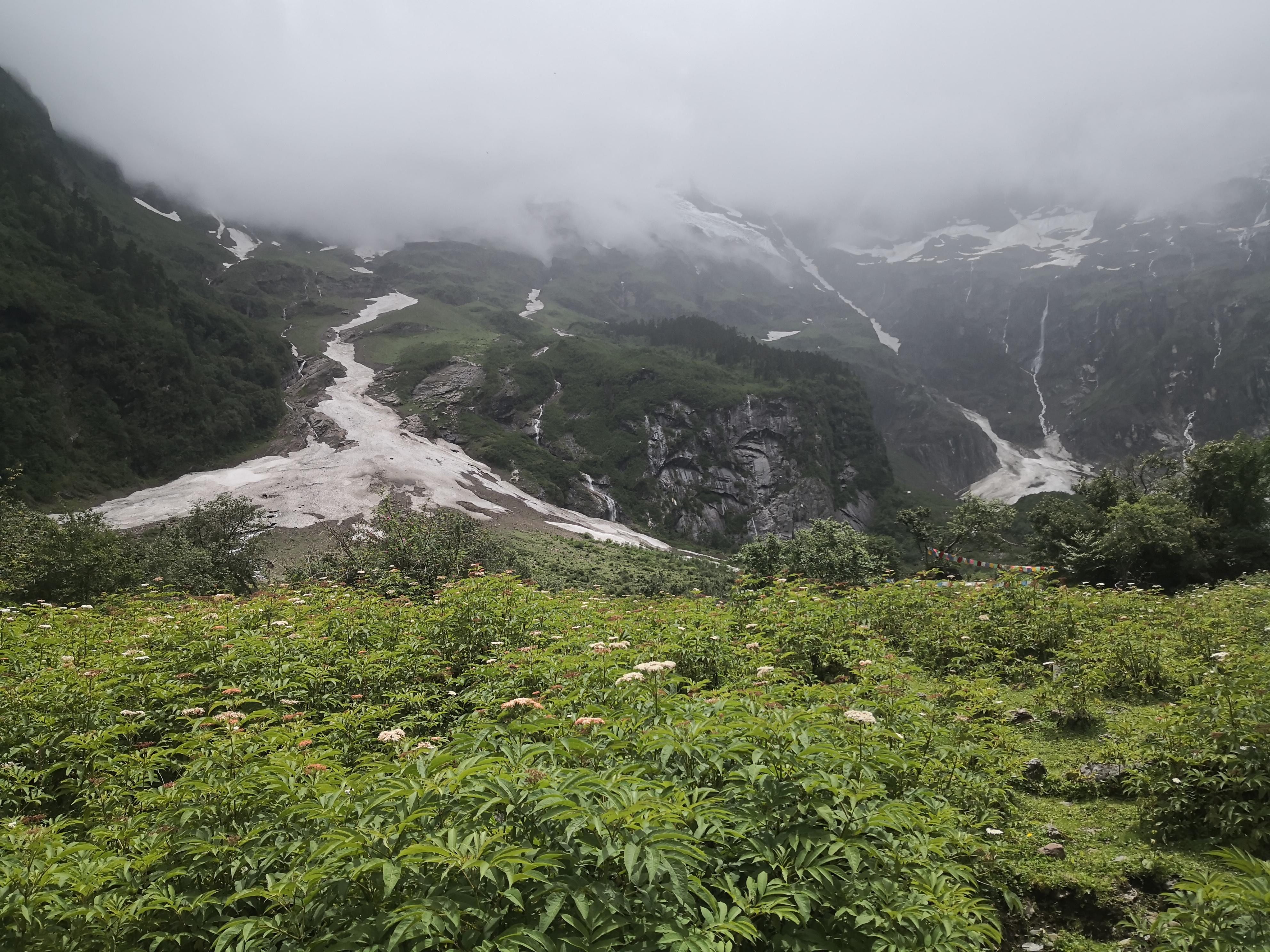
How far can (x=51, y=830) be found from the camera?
4516 millimetres

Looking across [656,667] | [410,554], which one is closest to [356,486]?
[410,554]

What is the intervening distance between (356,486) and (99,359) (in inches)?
1798

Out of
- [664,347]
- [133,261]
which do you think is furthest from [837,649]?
[664,347]

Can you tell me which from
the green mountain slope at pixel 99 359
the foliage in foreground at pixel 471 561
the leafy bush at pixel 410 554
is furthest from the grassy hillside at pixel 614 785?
the green mountain slope at pixel 99 359

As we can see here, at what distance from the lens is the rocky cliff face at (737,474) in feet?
438

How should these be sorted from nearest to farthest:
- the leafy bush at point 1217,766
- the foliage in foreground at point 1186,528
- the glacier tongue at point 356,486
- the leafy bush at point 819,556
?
the leafy bush at point 1217,766 < the foliage in foreground at point 1186,528 < the leafy bush at point 819,556 < the glacier tongue at point 356,486

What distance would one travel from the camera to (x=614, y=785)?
384 cm

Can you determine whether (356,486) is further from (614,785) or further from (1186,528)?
(614,785)

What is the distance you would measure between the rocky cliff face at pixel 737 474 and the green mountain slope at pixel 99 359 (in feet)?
250

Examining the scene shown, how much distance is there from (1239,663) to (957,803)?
144 inches

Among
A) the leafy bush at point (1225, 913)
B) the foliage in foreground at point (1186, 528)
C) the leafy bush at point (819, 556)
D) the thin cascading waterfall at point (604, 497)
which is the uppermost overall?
the foliage in foreground at point (1186, 528)

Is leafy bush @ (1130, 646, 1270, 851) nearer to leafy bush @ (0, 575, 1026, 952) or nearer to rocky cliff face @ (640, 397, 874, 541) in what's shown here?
leafy bush @ (0, 575, 1026, 952)

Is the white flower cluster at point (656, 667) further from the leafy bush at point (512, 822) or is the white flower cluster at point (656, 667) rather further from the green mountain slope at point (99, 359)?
the green mountain slope at point (99, 359)

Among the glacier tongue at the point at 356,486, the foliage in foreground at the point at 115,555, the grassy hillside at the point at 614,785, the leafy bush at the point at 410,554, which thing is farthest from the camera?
the glacier tongue at the point at 356,486
